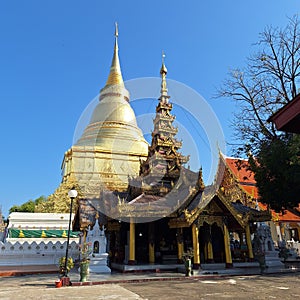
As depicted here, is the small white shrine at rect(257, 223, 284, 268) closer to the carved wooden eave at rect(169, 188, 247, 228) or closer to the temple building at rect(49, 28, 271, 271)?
the temple building at rect(49, 28, 271, 271)

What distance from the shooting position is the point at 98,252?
44.7ft

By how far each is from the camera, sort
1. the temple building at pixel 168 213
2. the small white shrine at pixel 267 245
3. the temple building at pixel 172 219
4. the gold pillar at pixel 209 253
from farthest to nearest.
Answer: the small white shrine at pixel 267 245
the gold pillar at pixel 209 253
the temple building at pixel 168 213
the temple building at pixel 172 219

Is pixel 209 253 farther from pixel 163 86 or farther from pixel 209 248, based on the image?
pixel 163 86

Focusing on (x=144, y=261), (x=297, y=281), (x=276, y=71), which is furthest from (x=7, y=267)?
(x=276, y=71)

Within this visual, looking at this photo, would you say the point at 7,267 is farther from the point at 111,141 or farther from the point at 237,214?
the point at 111,141

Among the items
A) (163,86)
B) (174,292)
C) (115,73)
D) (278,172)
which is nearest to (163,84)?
(163,86)

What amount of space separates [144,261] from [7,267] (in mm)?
7663

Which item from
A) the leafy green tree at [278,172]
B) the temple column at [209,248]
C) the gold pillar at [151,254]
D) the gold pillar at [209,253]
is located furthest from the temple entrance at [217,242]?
the leafy green tree at [278,172]

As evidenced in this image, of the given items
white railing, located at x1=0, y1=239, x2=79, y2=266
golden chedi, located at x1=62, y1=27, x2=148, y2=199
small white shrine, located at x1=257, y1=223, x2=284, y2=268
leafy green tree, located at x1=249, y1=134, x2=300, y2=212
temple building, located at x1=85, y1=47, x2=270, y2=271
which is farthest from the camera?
golden chedi, located at x1=62, y1=27, x2=148, y2=199

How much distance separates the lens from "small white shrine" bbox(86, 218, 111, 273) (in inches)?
506

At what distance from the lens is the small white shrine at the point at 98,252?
1285 centimetres

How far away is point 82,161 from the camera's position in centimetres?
4284

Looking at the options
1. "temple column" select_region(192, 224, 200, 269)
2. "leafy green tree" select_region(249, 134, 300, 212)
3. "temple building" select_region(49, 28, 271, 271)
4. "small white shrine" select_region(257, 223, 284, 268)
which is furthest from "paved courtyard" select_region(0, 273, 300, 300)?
"leafy green tree" select_region(249, 134, 300, 212)

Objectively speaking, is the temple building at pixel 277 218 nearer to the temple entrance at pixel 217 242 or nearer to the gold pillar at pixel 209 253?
the temple entrance at pixel 217 242
